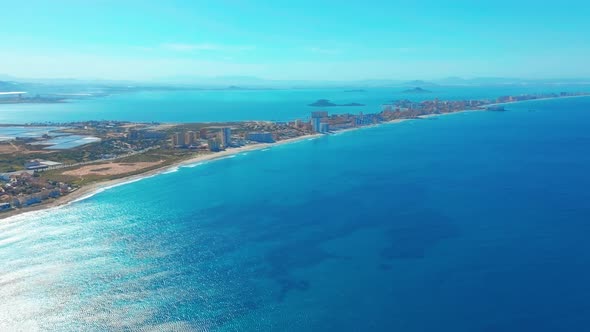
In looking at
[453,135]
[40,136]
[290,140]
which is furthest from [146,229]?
[453,135]

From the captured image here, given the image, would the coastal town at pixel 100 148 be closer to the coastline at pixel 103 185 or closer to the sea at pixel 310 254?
the coastline at pixel 103 185

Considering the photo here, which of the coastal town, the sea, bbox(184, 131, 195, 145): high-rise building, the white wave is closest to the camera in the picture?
the sea

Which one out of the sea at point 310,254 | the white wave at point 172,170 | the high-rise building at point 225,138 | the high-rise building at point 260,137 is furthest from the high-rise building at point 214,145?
the sea at point 310,254

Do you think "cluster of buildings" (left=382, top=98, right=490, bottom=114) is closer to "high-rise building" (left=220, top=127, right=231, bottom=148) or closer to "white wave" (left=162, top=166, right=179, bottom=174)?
"high-rise building" (left=220, top=127, right=231, bottom=148)

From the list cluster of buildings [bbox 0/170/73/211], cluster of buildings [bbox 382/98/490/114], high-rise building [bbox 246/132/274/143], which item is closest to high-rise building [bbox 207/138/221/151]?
high-rise building [bbox 246/132/274/143]

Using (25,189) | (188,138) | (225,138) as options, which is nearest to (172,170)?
(25,189)

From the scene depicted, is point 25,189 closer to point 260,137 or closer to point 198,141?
point 198,141
